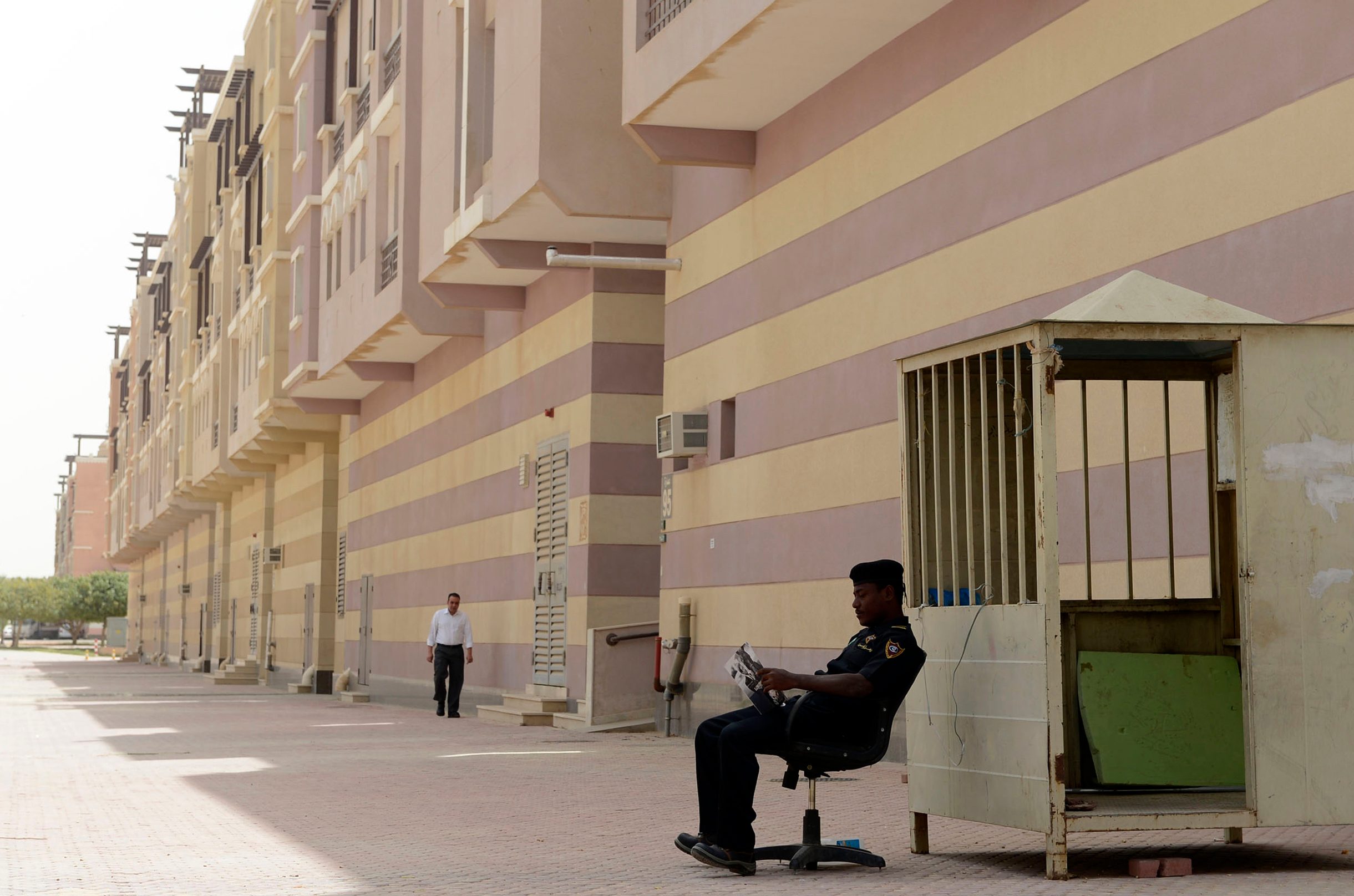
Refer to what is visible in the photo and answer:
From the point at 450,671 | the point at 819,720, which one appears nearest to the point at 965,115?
the point at 819,720

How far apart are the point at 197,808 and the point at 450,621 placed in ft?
43.3

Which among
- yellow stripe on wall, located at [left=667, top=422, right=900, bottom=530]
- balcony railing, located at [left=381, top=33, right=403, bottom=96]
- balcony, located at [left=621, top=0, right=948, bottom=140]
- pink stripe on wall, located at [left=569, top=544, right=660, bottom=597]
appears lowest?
pink stripe on wall, located at [left=569, top=544, right=660, bottom=597]

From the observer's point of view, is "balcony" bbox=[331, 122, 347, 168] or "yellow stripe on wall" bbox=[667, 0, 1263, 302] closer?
"yellow stripe on wall" bbox=[667, 0, 1263, 302]

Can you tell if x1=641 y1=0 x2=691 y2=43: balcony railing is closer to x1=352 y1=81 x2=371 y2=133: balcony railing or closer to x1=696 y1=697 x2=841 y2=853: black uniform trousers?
x1=696 y1=697 x2=841 y2=853: black uniform trousers

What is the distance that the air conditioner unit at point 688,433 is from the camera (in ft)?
58.6

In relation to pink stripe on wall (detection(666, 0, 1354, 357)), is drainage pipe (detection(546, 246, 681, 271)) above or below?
above

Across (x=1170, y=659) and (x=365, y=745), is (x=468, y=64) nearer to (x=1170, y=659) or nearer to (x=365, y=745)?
(x=365, y=745)

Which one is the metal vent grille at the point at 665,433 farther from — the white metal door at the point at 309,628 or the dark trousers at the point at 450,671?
the white metal door at the point at 309,628

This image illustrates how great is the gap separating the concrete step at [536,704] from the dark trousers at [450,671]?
2.66 meters

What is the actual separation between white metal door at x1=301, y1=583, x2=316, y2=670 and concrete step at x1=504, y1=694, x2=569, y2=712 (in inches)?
657

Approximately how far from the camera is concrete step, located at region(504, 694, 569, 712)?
21438 millimetres

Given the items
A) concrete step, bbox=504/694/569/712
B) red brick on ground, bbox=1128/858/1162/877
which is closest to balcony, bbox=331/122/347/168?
concrete step, bbox=504/694/569/712

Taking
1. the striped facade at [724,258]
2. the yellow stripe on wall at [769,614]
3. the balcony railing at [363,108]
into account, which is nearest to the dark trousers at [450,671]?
the striped facade at [724,258]

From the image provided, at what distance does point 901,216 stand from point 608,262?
531 cm
